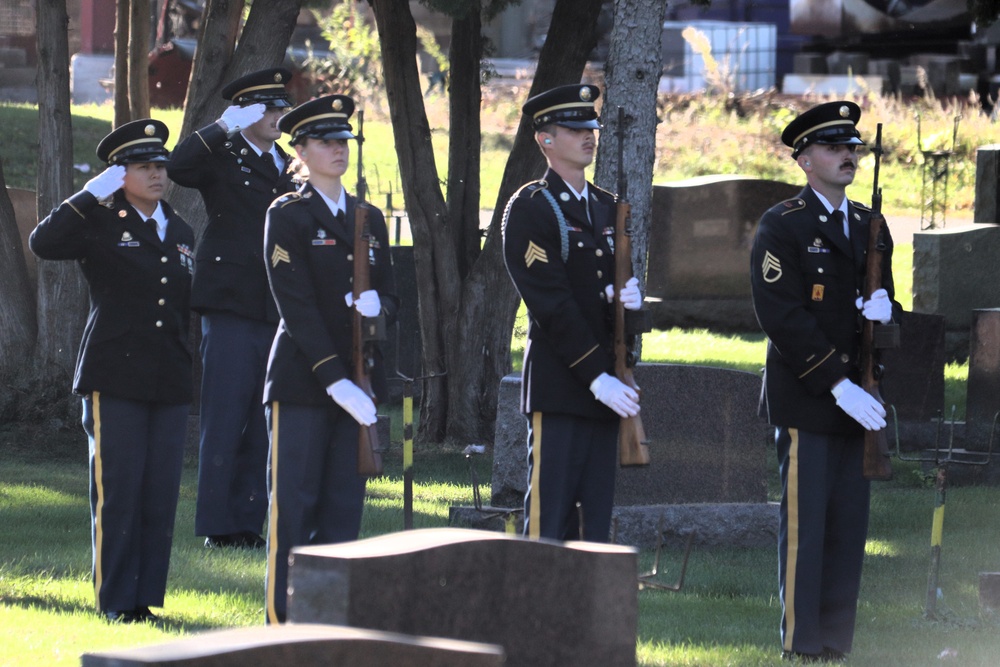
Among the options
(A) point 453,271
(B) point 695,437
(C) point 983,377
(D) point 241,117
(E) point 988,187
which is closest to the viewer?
(D) point 241,117

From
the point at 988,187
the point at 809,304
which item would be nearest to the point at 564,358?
the point at 809,304

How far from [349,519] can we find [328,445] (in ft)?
0.92

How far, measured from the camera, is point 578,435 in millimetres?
5840

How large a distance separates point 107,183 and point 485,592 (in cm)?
321

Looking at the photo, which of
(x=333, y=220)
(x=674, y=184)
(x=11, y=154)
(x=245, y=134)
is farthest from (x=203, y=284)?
(x=11, y=154)

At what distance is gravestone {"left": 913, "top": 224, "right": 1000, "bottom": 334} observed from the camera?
1339 cm

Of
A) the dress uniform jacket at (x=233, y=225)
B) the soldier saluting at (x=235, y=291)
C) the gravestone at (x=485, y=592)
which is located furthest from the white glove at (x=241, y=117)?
the gravestone at (x=485, y=592)

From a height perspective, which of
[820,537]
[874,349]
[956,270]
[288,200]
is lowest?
[820,537]

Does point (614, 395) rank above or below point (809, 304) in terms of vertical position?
below

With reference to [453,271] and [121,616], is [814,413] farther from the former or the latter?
[453,271]

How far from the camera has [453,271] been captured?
11.6 m

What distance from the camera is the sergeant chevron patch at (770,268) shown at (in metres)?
5.98

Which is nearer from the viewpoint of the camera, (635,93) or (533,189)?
(533,189)

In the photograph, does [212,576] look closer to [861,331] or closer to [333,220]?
[333,220]
